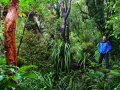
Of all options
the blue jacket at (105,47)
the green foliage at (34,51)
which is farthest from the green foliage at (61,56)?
the blue jacket at (105,47)

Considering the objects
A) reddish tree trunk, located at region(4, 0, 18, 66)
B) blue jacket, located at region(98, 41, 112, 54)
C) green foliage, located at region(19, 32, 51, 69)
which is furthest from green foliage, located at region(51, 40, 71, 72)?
reddish tree trunk, located at region(4, 0, 18, 66)

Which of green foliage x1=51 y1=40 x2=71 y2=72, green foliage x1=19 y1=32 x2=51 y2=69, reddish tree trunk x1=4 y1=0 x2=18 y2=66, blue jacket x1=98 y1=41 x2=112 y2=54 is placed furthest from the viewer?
blue jacket x1=98 y1=41 x2=112 y2=54

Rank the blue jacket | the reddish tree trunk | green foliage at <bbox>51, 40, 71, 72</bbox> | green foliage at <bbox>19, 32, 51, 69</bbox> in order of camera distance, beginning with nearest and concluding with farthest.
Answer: the reddish tree trunk, green foliage at <bbox>51, 40, 71, 72</bbox>, green foliage at <bbox>19, 32, 51, 69</bbox>, the blue jacket

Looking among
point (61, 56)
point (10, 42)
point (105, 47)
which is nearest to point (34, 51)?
point (61, 56)

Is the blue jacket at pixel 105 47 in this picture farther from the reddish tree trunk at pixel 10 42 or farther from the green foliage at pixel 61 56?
the reddish tree trunk at pixel 10 42

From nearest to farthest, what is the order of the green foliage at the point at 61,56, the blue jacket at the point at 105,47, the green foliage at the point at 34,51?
1. the green foliage at the point at 61,56
2. the green foliage at the point at 34,51
3. the blue jacket at the point at 105,47

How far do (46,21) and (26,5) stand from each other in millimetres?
4418

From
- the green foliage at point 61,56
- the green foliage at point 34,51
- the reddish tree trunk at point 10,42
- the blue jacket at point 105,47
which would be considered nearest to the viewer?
the reddish tree trunk at point 10,42

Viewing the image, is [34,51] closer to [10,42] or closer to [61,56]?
[61,56]

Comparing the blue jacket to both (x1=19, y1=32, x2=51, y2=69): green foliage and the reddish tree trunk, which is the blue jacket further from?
the reddish tree trunk

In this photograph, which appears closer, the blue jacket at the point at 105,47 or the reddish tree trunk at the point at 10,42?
the reddish tree trunk at the point at 10,42

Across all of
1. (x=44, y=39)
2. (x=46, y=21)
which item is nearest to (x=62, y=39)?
(x=44, y=39)

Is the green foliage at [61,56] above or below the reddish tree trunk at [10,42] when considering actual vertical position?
below

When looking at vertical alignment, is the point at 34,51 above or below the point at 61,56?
above
